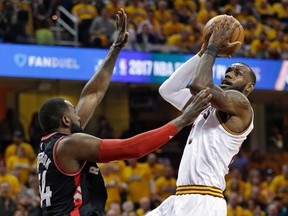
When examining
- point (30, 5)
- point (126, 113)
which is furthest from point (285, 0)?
point (30, 5)

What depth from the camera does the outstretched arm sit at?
6938 millimetres

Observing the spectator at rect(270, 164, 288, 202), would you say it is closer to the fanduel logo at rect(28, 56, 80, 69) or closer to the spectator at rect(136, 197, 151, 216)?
the spectator at rect(136, 197, 151, 216)

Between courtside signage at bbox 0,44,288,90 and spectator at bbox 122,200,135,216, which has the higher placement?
courtside signage at bbox 0,44,288,90

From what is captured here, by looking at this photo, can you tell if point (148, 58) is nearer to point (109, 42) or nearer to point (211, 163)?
point (109, 42)

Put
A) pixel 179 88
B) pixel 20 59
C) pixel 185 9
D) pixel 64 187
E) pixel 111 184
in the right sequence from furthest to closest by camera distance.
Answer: pixel 185 9 → pixel 20 59 → pixel 111 184 → pixel 179 88 → pixel 64 187

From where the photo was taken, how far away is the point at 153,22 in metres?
17.5

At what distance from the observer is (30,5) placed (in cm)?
1553

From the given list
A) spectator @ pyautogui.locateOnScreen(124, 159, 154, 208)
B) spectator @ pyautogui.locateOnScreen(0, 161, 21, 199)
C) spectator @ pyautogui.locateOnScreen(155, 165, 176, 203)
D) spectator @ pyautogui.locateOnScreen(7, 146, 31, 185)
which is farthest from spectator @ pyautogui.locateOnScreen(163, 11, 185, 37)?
spectator @ pyautogui.locateOnScreen(0, 161, 21, 199)

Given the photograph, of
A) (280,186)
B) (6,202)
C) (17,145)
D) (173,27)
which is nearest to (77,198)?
(6,202)

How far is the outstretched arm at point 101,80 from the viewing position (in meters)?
6.94

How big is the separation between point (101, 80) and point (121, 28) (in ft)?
1.58

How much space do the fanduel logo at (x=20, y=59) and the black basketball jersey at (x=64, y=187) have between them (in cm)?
915

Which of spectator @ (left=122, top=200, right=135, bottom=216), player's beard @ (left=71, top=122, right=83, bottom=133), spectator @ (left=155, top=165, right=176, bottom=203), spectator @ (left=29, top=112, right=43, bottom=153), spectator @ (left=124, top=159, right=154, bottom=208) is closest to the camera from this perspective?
player's beard @ (left=71, top=122, right=83, bottom=133)

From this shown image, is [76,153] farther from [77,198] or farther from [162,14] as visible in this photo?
[162,14]
